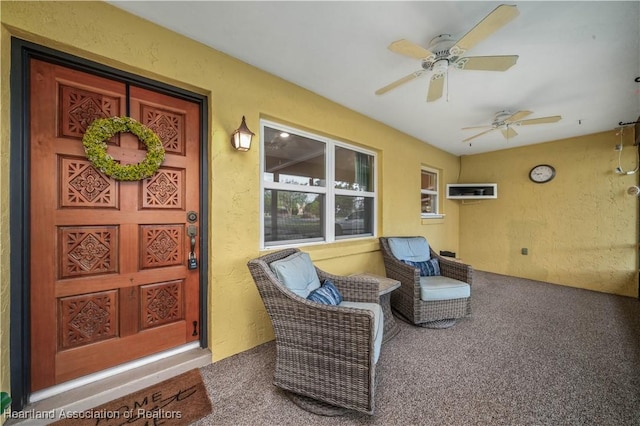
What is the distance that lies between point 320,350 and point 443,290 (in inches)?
64.2

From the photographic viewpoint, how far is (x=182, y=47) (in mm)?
1714

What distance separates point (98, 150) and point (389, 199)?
305 centimetres

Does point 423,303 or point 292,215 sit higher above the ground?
point 292,215

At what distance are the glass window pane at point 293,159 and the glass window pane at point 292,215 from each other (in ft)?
0.50

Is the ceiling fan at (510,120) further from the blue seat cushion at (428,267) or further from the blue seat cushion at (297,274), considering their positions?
the blue seat cushion at (297,274)

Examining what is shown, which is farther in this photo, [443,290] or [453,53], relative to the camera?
[443,290]

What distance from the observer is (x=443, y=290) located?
7.95 feet

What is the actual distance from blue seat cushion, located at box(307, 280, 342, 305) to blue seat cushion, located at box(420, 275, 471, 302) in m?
1.05

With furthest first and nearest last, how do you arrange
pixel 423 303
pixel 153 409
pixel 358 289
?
pixel 423 303 < pixel 358 289 < pixel 153 409

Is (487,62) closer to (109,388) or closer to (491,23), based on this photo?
(491,23)

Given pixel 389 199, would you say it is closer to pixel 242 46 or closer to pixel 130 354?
pixel 242 46

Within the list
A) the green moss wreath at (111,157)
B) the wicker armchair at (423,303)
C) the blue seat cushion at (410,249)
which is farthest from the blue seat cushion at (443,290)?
the green moss wreath at (111,157)

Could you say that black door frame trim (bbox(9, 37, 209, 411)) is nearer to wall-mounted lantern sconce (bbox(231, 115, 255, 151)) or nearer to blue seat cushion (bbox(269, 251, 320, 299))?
wall-mounted lantern sconce (bbox(231, 115, 255, 151))

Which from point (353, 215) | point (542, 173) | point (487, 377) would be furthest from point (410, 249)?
point (542, 173)
